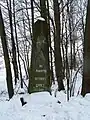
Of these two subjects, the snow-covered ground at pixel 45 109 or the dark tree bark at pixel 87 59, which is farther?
the dark tree bark at pixel 87 59

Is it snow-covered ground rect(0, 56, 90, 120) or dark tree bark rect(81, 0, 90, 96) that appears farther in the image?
dark tree bark rect(81, 0, 90, 96)

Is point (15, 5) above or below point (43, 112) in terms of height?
above

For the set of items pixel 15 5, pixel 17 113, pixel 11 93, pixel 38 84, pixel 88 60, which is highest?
pixel 15 5

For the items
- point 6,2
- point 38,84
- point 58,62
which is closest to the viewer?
point 38,84

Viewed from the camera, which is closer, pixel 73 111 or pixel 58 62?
pixel 73 111

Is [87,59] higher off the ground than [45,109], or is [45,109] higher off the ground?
[87,59]

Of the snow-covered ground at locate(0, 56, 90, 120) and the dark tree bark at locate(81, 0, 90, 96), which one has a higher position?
the dark tree bark at locate(81, 0, 90, 96)

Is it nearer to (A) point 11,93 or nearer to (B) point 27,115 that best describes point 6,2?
(A) point 11,93

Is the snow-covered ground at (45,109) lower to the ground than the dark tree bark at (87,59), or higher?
lower

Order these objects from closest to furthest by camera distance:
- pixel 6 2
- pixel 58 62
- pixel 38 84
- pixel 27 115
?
pixel 27 115 < pixel 38 84 < pixel 58 62 < pixel 6 2

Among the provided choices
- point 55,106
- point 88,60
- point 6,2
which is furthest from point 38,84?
point 6,2

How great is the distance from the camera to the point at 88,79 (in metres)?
8.19

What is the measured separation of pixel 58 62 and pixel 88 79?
4.71 m

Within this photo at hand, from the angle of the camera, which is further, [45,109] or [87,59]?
[87,59]
